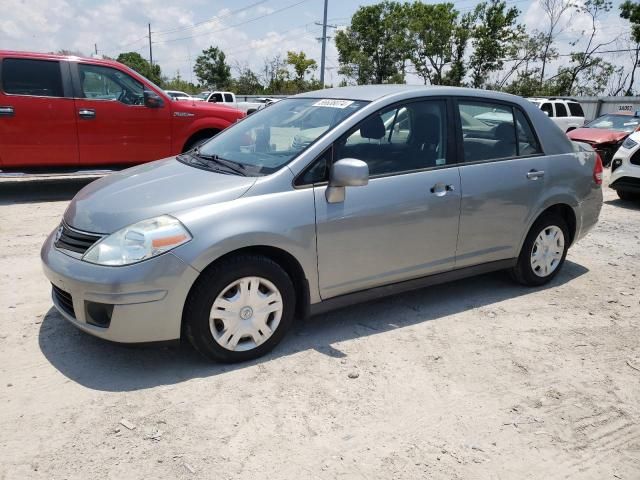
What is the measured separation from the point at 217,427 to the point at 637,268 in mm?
4643

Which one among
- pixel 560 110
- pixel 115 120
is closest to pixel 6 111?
pixel 115 120

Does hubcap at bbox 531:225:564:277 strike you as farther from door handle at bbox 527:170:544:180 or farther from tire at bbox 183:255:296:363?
tire at bbox 183:255:296:363

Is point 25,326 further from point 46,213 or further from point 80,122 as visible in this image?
point 80,122

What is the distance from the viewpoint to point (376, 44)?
44.7 m

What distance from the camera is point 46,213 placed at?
6.73m

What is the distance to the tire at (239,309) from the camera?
2998mm

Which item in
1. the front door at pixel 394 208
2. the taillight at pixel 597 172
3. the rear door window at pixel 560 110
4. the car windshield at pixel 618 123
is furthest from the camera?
the rear door window at pixel 560 110

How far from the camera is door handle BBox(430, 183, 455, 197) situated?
12.4ft

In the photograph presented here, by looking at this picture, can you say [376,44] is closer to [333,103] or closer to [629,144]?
[629,144]

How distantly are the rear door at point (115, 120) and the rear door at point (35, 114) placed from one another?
0.59 feet

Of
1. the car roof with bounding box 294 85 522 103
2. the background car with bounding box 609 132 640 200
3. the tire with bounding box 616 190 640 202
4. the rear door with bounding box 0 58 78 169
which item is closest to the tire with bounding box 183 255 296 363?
the car roof with bounding box 294 85 522 103

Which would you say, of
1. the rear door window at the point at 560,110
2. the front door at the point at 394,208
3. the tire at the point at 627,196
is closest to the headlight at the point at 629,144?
the tire at the point at 627,196

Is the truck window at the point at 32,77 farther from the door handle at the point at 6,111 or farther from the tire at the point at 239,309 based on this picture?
the tire at the point at 239,309

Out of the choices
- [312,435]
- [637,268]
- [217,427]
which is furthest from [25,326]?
[637,268]
